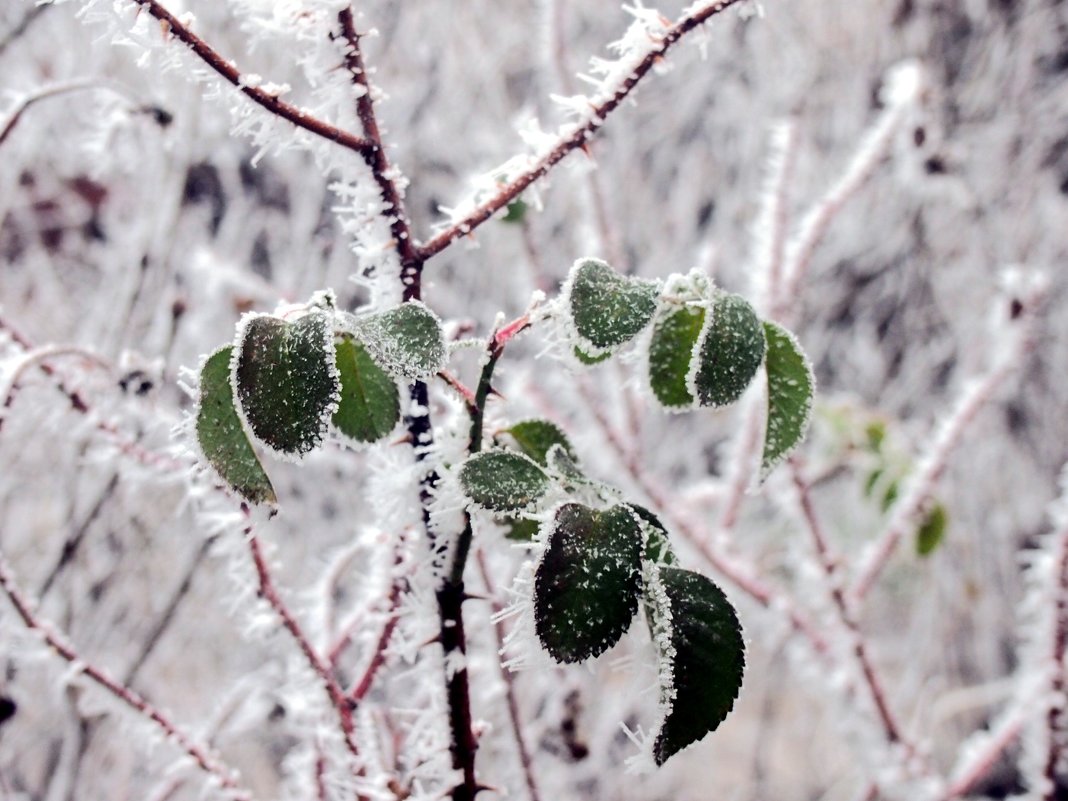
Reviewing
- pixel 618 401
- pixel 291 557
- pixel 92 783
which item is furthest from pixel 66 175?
pixel 618 401

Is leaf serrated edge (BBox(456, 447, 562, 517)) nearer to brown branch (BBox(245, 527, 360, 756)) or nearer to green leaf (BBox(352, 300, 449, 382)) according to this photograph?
green leaf (BBox(352, 300, 449, 382))

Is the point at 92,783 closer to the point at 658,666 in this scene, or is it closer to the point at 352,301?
the point at 352,301

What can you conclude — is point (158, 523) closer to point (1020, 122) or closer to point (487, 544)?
point (487, 544)

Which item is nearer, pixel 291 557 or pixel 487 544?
pixel 487 544

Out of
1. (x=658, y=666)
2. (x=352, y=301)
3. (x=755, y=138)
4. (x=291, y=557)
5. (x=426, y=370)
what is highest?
(x=755, y=138)

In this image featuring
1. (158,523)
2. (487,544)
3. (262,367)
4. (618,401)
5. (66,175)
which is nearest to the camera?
(262,367)

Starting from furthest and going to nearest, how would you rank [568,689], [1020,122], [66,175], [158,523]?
[1020,122]
[66,175]
[158,523]
[568,689]

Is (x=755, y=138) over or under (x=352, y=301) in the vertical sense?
over
